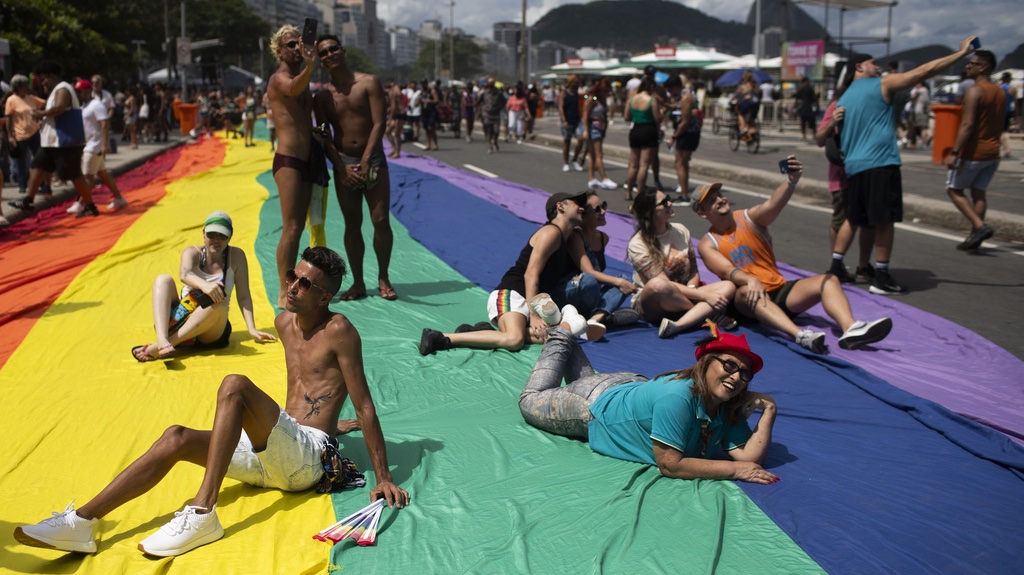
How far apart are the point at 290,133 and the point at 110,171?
11.9 metres

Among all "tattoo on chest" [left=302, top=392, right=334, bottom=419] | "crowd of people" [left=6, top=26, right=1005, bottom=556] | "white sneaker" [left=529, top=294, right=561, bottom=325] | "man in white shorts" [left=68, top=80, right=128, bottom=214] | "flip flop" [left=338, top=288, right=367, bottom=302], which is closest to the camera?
"crowd of people" [left=6, top=26, right=1005, bottom=556]

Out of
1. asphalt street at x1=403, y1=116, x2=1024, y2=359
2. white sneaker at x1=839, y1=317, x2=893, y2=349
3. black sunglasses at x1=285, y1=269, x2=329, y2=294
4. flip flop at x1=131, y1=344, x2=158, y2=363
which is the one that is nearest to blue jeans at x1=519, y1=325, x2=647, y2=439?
black sunglasses at x1=285, y1=269, x2=329, y2=294

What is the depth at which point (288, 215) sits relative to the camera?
248 inches

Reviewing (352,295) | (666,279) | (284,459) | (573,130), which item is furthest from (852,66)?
(573,130)

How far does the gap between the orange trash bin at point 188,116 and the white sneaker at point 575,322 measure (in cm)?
2627

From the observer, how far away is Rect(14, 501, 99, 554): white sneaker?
306 cm

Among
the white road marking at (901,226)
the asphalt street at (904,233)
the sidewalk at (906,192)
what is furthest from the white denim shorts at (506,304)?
the sidewalk at (906,192)

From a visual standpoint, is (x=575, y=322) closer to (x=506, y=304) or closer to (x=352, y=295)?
(x=506, y=304)

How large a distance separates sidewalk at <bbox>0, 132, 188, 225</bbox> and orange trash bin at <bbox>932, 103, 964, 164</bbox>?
10583 mm

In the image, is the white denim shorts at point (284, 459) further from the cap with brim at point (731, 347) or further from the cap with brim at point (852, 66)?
the cap with brim at point (852, 66)

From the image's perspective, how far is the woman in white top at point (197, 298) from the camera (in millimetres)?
5246

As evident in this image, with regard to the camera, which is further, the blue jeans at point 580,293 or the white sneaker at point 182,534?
the blue jeans at point 580,293

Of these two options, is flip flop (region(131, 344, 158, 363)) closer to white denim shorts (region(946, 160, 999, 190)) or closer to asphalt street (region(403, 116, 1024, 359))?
asphalt street (region(403, 116, 1024, 359))

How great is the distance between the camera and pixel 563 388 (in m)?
4.39
